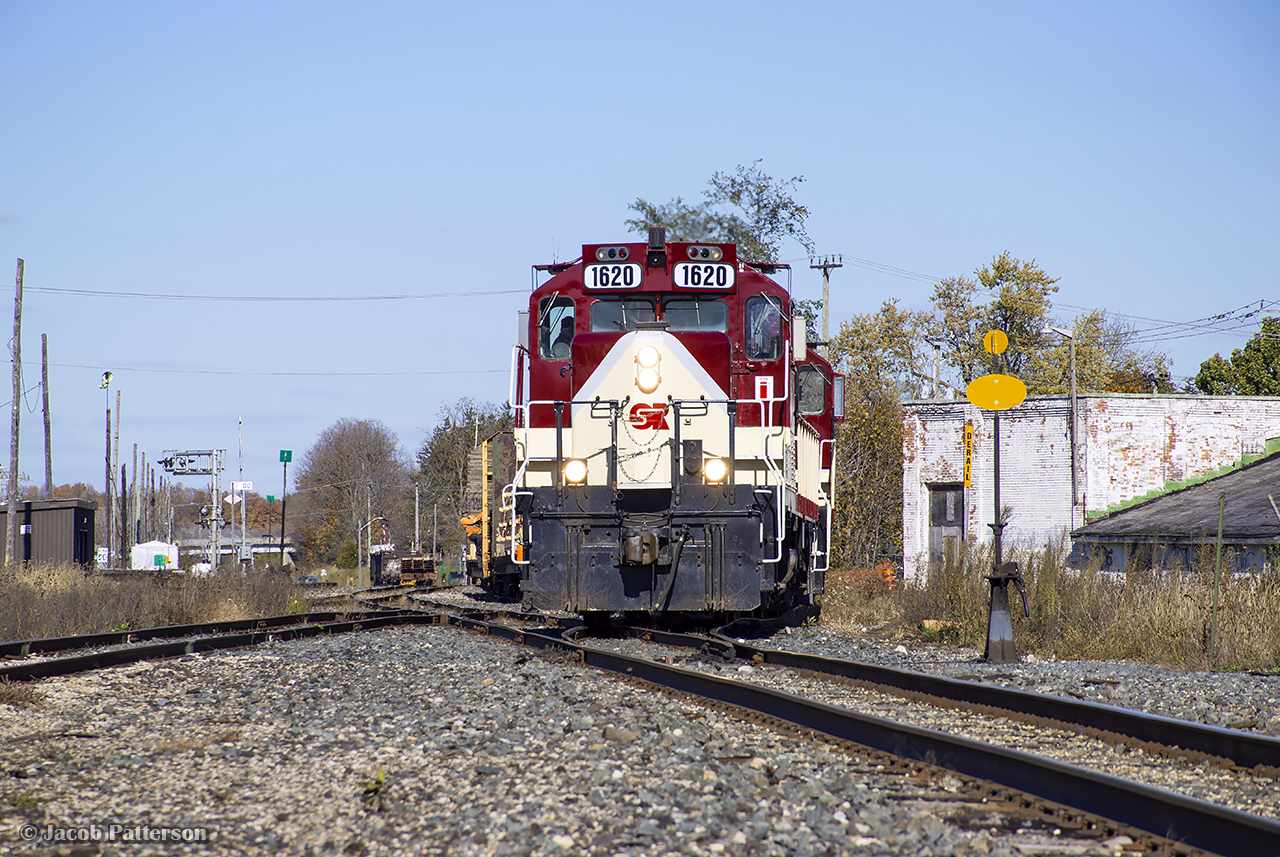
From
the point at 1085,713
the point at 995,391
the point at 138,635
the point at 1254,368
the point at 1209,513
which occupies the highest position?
the point at 1254,368

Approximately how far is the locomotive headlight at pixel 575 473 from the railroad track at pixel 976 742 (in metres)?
1.51

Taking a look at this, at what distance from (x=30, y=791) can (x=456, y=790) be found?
1.83m

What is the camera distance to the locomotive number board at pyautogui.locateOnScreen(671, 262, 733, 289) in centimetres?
1080

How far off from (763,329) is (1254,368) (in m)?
42.6

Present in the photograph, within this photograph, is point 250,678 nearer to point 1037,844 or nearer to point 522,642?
point 522,642

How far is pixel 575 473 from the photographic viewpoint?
10.2 metres

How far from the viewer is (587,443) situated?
1034 centimetres

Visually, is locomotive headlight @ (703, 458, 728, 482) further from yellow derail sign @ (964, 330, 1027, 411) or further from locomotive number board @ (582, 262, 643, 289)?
yellow derail sign @ (964, 330, 1027, 411)

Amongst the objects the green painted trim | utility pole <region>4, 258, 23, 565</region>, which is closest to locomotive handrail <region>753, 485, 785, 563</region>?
the green painted trim

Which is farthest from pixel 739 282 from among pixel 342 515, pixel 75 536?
pixel 342 515

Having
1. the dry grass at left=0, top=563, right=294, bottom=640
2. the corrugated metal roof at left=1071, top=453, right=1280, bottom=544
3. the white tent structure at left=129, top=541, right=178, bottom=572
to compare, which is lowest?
the white tent structure at left=129, top=541, right=178, bottom=572

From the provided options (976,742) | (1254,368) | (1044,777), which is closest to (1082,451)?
(976,742)

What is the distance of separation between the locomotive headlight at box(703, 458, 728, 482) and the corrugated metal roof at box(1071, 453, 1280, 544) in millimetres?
9440

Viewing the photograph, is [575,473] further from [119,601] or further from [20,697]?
[119,601]
